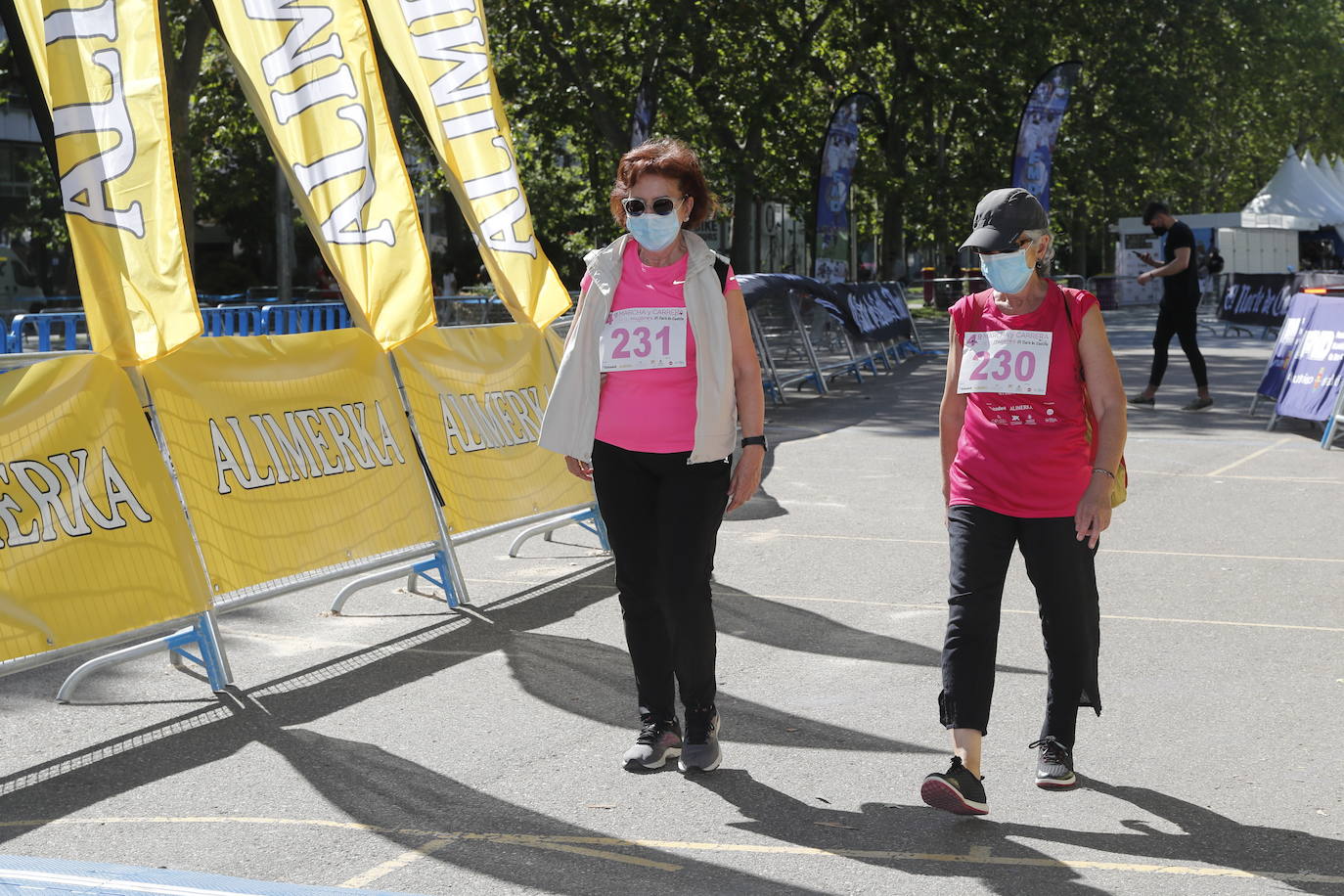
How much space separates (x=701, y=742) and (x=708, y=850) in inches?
29.3

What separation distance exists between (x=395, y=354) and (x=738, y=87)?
85.1 feet

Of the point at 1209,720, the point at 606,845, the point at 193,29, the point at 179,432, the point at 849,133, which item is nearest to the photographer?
the point at 606,845

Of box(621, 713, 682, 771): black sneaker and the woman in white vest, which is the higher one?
the woman in white vest

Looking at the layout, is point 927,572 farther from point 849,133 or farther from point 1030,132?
point 1030,132

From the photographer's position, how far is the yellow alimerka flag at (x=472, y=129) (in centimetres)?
846

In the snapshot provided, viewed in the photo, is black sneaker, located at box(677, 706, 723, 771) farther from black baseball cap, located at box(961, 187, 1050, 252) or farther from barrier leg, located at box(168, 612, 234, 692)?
barrier leg, located at box(168, 612, 234, 692)

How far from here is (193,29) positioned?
2520 centimetres

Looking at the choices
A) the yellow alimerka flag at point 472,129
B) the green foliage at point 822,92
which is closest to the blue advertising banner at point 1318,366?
the yellow alimerka flag at point 472,129

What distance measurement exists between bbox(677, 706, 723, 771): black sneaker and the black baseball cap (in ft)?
5.47

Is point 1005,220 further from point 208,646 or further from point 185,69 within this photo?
point 185,69

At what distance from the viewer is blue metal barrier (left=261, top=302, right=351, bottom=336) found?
50.2 feet

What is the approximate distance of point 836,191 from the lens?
2700 cm

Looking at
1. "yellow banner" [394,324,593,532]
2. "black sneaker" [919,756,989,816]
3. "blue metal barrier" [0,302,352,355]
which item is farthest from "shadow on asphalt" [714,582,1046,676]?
"blue metal barrier" [0,302,352,355]

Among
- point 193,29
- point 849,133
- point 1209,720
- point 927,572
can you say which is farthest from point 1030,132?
point 1209,720
